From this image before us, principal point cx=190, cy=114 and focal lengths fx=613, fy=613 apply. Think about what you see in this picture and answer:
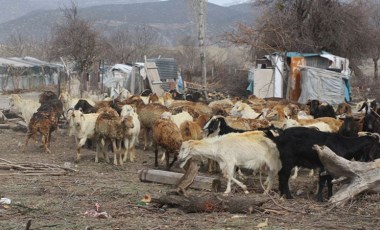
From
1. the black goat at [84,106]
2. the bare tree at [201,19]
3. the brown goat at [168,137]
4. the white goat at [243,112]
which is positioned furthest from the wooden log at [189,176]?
the bare tree at [201,19]

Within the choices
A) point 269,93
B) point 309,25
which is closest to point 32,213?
point 269,93

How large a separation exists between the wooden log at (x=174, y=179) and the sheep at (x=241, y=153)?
0.68 ft

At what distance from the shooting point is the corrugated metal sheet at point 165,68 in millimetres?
28641

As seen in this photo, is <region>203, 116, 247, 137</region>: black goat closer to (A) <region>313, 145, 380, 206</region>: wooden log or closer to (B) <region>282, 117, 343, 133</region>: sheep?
(B) <region>282, 117, 343, 133</region>: sheep

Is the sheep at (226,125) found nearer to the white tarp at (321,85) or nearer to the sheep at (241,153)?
the sheep at (241,153)

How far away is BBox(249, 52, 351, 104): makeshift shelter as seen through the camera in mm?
26609

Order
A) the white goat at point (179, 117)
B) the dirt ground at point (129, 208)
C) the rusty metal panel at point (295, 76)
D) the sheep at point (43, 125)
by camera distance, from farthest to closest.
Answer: the rusty metal panel at point (295, 76) < the sheep at point (43, 125) < the white goat at point (179, 117) < the dirt ground at point (129, 208)

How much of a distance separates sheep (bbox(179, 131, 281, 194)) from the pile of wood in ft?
8.39

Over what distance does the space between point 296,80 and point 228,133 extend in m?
17.1

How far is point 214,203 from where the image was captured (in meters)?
7.95

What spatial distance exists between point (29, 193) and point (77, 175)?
1.77m

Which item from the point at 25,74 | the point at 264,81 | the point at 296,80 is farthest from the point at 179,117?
the point at 25,74

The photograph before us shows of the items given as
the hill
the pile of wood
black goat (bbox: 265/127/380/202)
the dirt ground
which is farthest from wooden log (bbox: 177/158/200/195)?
the hill

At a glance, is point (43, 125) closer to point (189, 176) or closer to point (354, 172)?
point (189, 176)
